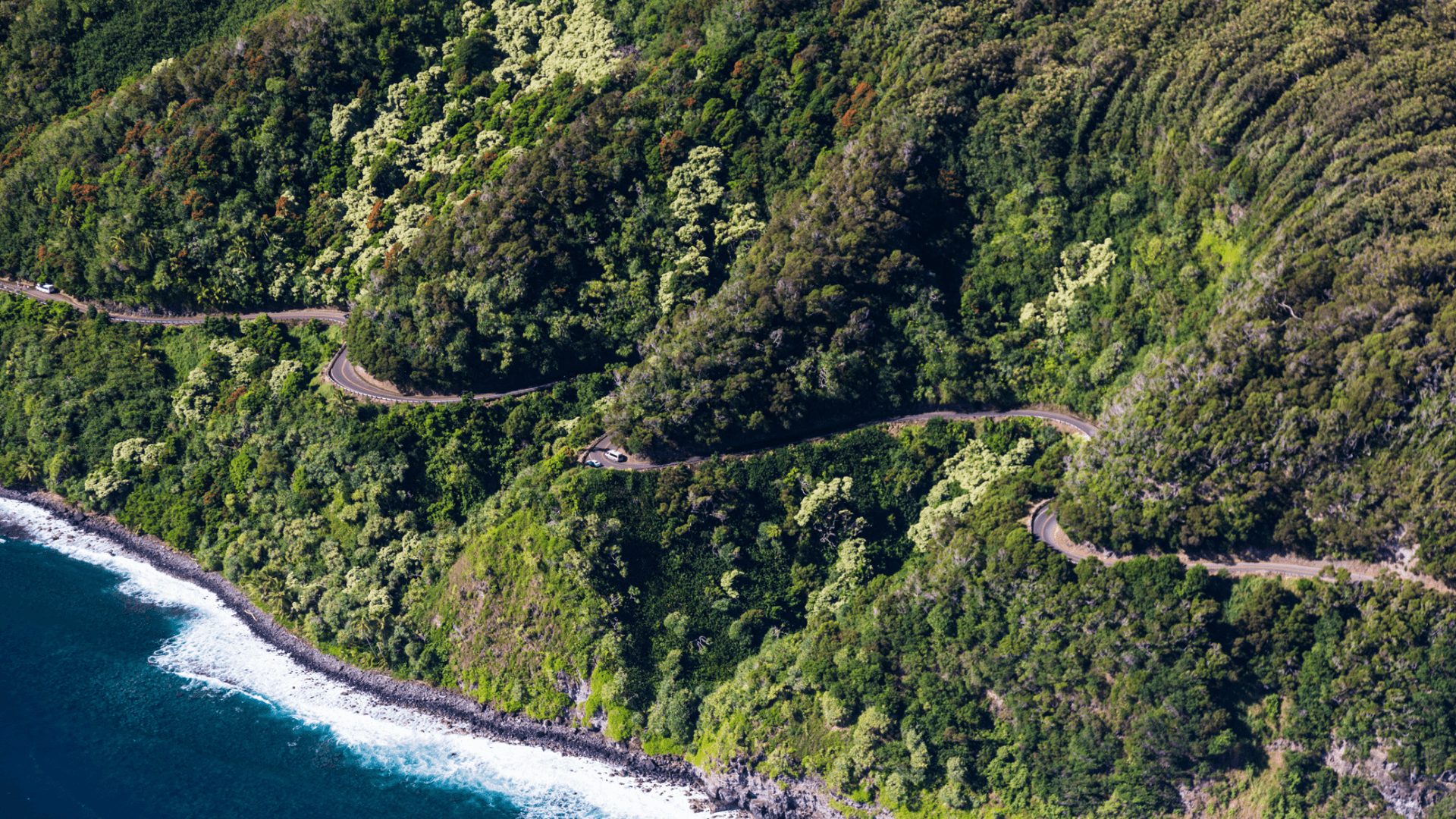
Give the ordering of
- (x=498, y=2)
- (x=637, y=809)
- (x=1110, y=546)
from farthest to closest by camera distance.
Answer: (x=498, y=2), (x=637, y=809), (x=1110, y=546)

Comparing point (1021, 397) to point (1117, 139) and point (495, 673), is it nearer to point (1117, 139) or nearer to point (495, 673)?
point (1117, 139)

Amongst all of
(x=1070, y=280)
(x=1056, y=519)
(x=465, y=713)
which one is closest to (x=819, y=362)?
(x=1070, y=280)

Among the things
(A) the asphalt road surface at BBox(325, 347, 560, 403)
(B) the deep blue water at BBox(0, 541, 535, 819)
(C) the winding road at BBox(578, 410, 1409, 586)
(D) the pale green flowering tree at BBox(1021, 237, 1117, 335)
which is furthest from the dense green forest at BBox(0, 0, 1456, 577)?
(B) the deep blue water at BBox(0, 541, 535, 819)

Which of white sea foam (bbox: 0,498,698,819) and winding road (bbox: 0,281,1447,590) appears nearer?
winding road (bbox: 0,281,1447,590)

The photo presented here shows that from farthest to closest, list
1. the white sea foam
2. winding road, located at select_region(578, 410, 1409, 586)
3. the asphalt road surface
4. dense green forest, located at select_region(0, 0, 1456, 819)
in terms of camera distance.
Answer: the asphalt road surface → the white sea foam → winding road, located at select_region(578, 410, 1409, 586) → dense green forest, located at select_region(0, 0, 1456, 819)

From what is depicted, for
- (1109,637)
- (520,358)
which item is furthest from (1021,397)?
(520,358)

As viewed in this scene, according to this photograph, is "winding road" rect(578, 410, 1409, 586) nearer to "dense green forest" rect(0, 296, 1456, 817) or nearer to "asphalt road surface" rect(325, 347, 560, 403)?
"dense green forest" rect(0, 296, 1456, 817)

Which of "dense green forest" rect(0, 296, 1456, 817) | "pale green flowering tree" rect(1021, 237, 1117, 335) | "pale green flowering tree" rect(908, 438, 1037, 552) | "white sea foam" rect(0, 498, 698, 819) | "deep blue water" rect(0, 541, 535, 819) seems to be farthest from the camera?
"pale green flowering tree" rect(1021, 237, 1117, 335)
